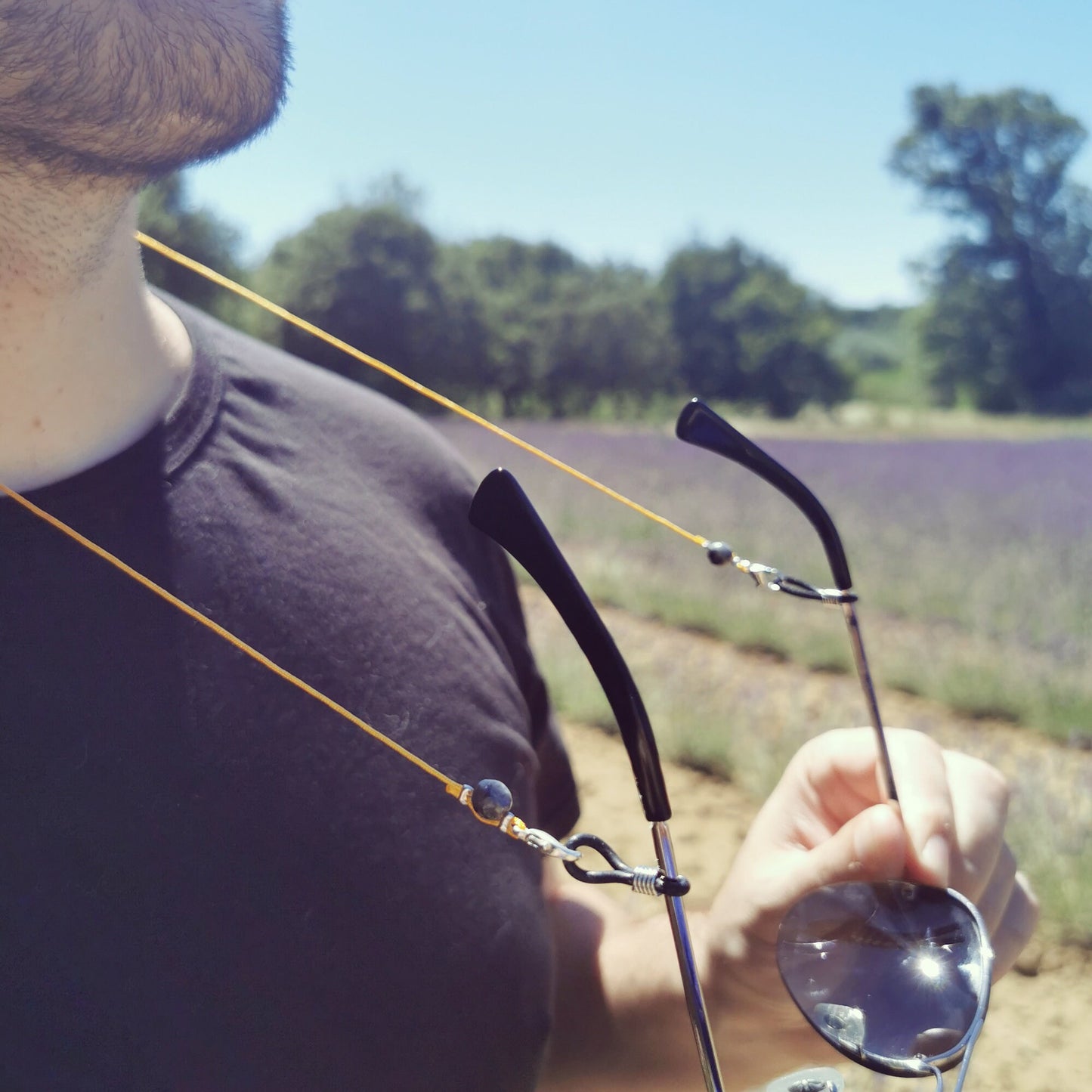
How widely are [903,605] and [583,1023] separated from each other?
427cm

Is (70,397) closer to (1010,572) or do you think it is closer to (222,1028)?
(222,1028)

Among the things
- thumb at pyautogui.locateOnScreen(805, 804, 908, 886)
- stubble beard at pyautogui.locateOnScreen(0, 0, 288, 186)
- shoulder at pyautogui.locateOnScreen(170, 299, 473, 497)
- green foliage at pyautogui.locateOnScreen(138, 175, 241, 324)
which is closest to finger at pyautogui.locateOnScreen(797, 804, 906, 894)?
thumb at pyautogui.locateOnScreen(805, 804, 908, 886)

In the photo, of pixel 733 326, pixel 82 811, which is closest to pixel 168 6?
pixel 82 811

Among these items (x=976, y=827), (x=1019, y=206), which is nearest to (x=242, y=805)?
(x=976, y=827)

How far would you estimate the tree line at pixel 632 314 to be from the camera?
14453mm

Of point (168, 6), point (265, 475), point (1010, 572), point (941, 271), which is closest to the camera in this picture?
point (168, 6)

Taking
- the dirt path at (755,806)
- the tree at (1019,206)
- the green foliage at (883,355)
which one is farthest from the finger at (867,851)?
the green foliage at (883,355)

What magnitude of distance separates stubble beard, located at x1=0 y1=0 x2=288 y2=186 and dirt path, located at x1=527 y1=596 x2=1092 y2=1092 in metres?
1.67

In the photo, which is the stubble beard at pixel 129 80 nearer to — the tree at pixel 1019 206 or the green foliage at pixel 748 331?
the tree at pixel 1019 206

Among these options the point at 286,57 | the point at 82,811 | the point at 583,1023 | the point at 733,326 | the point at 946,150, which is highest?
the point at 946,150

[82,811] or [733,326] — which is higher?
[82,811]

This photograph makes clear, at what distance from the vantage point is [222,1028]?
639mm

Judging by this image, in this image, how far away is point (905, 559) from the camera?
5.18 meters

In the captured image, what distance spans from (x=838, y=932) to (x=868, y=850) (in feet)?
0.17
